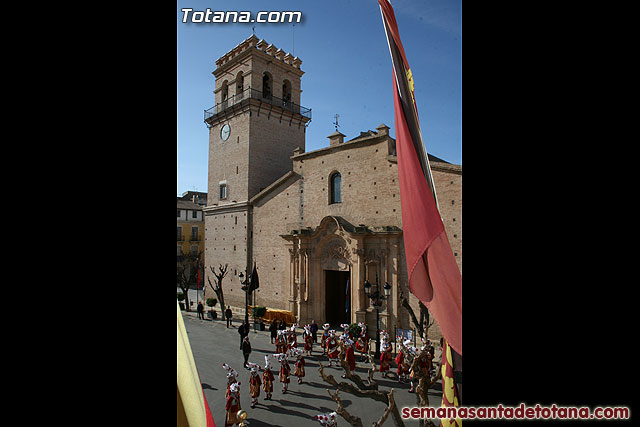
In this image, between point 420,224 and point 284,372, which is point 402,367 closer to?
point 284,372

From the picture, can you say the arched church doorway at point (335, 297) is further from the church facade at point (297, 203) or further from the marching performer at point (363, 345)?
the marching performer at point (363, 345)

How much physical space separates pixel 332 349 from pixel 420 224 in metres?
12.0

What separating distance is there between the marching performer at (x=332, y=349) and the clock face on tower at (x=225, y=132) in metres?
16.9

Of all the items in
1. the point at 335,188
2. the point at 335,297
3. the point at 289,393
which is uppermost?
the point at 335,188

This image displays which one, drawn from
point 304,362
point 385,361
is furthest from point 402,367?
point 304,362

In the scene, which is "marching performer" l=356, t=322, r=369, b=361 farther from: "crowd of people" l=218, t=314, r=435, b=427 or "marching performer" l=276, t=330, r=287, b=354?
"marching performer" l=276, t=330, r=287, b=354

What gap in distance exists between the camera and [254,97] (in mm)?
23797

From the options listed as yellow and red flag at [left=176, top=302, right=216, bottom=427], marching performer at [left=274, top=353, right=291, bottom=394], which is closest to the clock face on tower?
marching performer at [left=274, top=353, right=291, bottom=394]
